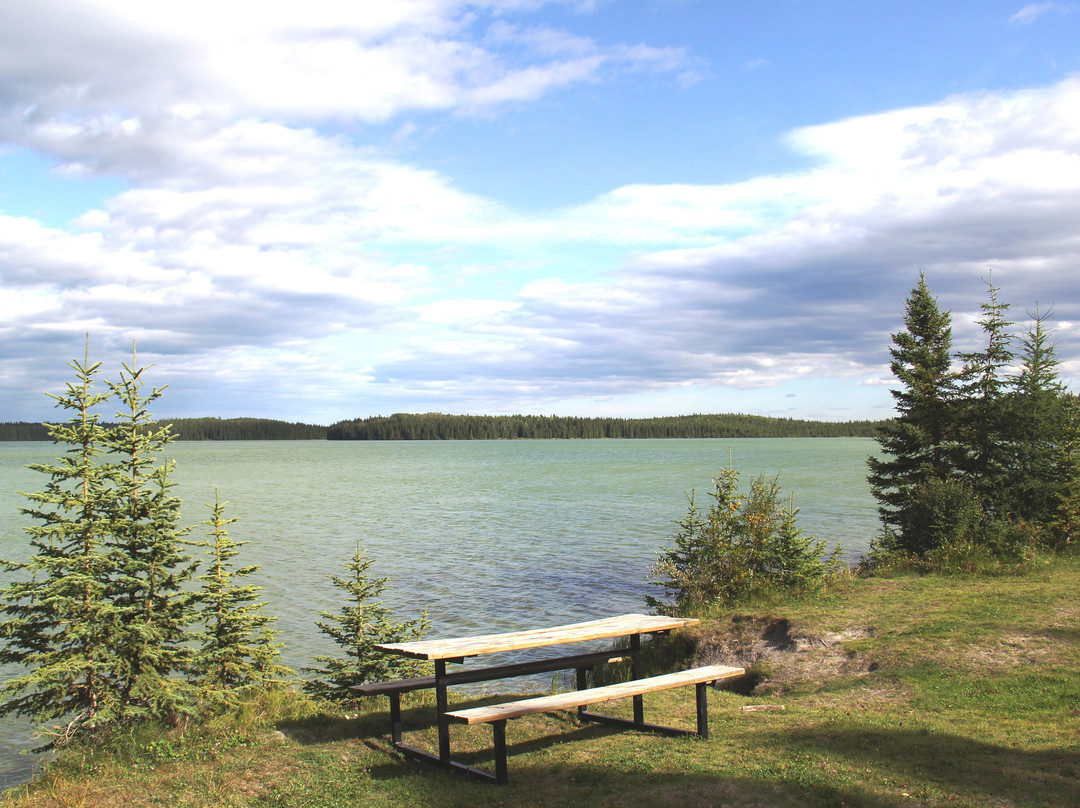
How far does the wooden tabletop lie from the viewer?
6.88 m

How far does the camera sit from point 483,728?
328 inches

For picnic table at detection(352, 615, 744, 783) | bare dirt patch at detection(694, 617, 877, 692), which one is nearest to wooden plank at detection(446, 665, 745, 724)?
picnic table at detection(352, 615, 744, 783)

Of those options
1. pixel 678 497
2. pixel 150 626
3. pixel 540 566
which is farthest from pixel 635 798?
pixel 678 497

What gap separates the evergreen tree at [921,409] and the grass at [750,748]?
506 inches

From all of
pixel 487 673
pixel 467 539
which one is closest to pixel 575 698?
pixel 487 673

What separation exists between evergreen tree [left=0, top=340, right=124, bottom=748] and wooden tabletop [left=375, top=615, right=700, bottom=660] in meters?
3.74

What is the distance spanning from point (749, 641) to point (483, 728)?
18.3ft

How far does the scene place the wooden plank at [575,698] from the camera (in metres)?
6.46

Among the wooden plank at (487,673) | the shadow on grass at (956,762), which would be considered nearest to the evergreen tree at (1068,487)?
the shadow on grass at (956,762)

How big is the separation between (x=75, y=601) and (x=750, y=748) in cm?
772

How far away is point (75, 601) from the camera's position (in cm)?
879

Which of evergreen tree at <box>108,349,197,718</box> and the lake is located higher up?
evergreen tree at <box>108,349,197,718</box>

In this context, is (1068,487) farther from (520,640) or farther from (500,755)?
(500,755)

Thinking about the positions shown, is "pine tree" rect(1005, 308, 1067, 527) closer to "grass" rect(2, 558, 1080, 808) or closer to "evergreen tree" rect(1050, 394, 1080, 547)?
"evergreen tree" rect(1050, 394, 1080, 547)
